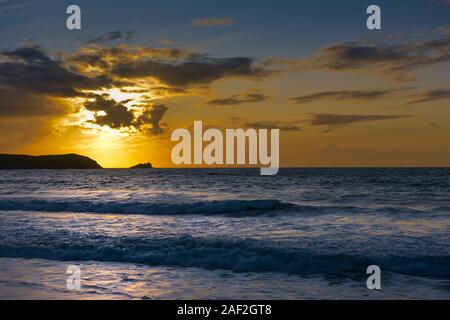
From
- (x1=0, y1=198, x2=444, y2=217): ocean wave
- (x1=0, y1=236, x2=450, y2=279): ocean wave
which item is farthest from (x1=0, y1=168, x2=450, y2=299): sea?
(x1=0, y1=198, x2=444, y2=217): ocean wave

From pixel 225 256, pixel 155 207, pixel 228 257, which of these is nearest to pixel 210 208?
pixel 155 207

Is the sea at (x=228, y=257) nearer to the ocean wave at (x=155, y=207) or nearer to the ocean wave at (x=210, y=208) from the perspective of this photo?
the ocean wave at (x=210, y=208)

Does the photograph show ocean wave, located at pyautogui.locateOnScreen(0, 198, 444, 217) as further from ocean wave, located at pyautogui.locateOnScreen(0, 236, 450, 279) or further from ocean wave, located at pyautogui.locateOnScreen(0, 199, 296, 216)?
ocean wave, located at pyautogui.locateOnScreen(0, 236, 450, 279)

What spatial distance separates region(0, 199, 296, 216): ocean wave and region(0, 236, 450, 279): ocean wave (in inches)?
507

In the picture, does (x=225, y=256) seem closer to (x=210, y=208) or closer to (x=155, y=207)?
(x=210, y=208)

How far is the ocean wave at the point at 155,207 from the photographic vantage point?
30.2 metres

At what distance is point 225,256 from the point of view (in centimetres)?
1416

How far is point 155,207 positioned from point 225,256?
18387 mm

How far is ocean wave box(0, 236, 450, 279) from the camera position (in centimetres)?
1296

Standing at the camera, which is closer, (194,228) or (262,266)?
(262,266)

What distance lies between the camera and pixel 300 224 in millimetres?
22000
